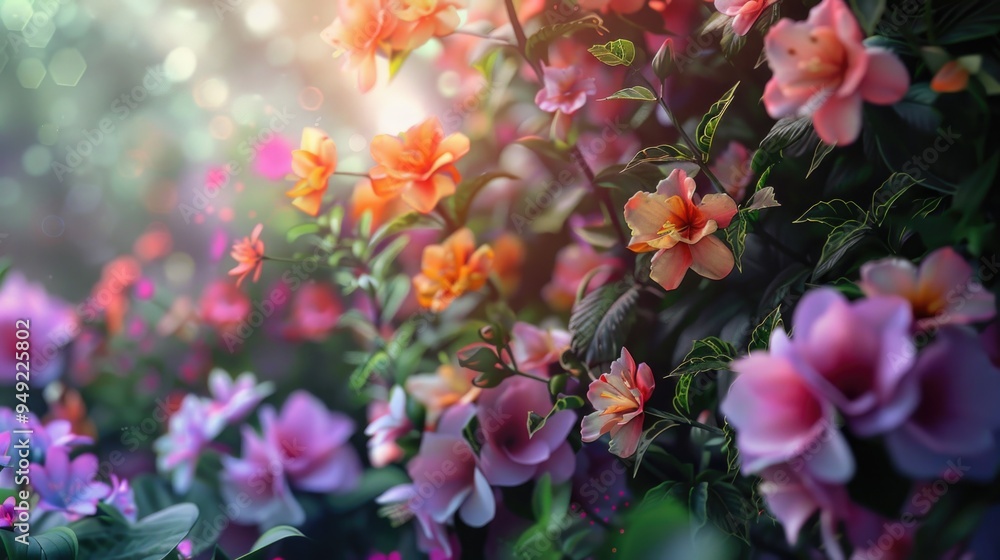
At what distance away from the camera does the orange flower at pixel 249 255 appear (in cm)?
71

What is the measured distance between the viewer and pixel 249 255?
0.71 m

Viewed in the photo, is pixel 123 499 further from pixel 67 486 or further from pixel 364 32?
pixel 364 32

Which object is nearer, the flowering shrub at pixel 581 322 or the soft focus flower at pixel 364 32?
the flowering shrub at pixel 581 322

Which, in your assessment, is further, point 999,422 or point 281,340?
point 281,340

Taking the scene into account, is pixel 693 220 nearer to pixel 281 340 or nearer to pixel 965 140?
pixel 965 140

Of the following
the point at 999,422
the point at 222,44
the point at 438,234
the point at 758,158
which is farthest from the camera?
the point at 222,44

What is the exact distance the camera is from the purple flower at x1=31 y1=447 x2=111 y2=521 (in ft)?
2.32

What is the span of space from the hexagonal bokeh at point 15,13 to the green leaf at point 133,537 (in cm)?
67

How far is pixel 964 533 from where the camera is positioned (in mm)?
404

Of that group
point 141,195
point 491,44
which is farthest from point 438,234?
point 141,195

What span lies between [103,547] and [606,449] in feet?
1.75

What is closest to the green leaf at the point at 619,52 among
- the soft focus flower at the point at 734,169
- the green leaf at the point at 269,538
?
the soft focus flower at the point at 734,169

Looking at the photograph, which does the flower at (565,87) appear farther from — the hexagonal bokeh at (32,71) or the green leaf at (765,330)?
the hexagonal bokeh at (32,71)

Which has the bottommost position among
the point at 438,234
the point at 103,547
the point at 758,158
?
the point at 103,547
